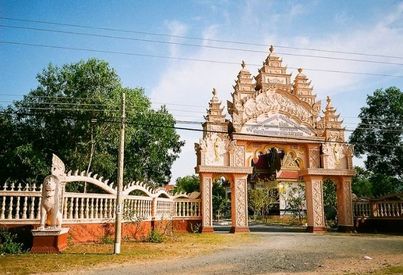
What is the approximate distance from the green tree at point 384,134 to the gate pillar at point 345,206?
14.3ft

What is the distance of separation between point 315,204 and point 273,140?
177 inches

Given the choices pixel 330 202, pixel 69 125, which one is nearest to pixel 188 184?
pixel 330 202

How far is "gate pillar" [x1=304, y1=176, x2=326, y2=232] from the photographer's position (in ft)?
66.3

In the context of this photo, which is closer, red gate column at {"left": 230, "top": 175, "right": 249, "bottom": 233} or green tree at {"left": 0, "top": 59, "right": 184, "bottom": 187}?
red gate column at {"left": 230, "top": 175, "right": 249, "bottom": 233}

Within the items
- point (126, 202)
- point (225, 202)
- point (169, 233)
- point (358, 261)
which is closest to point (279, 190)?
point (225, 202)

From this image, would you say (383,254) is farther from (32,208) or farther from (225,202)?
(225,202)

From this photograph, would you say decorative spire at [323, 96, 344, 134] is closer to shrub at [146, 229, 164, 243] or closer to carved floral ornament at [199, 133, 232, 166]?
carved floral ornament at [199, 133, 232, 166]

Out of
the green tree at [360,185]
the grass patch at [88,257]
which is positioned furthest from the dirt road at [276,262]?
the green tree at [360,185]

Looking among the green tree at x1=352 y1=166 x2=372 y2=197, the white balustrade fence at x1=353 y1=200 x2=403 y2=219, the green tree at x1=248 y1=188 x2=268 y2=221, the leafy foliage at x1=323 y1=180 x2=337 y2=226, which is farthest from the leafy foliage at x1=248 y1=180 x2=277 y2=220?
the white balustrade fence at x1=353 y1=200 x2=403 y2=219

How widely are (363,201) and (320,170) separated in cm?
341

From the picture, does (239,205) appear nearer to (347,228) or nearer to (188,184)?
(347,228)

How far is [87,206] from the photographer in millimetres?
12992

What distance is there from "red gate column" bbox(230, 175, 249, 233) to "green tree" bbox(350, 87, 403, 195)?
9.70m

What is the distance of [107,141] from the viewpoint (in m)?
25.5
